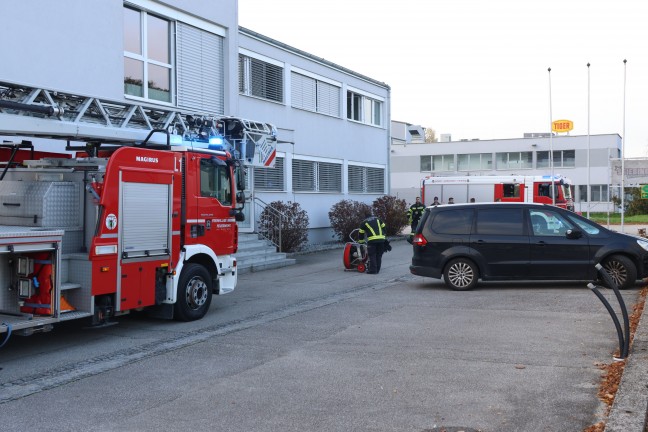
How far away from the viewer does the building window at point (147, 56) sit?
16.4 meters

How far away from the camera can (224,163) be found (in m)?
11.2

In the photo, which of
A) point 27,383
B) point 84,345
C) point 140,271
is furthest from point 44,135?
point 27,383

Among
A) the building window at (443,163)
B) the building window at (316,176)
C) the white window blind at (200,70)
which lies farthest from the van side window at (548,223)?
the building window at (443,163)

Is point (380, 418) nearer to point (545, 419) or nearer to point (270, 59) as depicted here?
point (545, 419)

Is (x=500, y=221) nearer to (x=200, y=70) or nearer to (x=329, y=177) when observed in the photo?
(x=200, y=70)

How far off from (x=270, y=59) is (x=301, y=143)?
3.47 meters

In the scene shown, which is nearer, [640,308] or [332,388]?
[332,388]

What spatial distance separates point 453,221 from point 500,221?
930 millimetres

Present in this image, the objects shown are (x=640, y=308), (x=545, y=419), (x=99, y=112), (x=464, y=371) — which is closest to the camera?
(x=545, y=419)

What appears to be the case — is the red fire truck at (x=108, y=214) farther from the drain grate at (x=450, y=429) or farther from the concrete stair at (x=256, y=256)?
the concrete stair at (x=256, y=256)

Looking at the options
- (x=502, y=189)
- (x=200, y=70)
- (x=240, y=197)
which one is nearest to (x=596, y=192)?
(x=502, y=189)

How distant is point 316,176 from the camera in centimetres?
2617

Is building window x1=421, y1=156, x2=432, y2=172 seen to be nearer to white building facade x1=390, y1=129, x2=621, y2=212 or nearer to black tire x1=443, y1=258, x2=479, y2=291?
white building facade x1=390, y1=129, x2=621, y2=212

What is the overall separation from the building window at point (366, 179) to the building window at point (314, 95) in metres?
2.82
